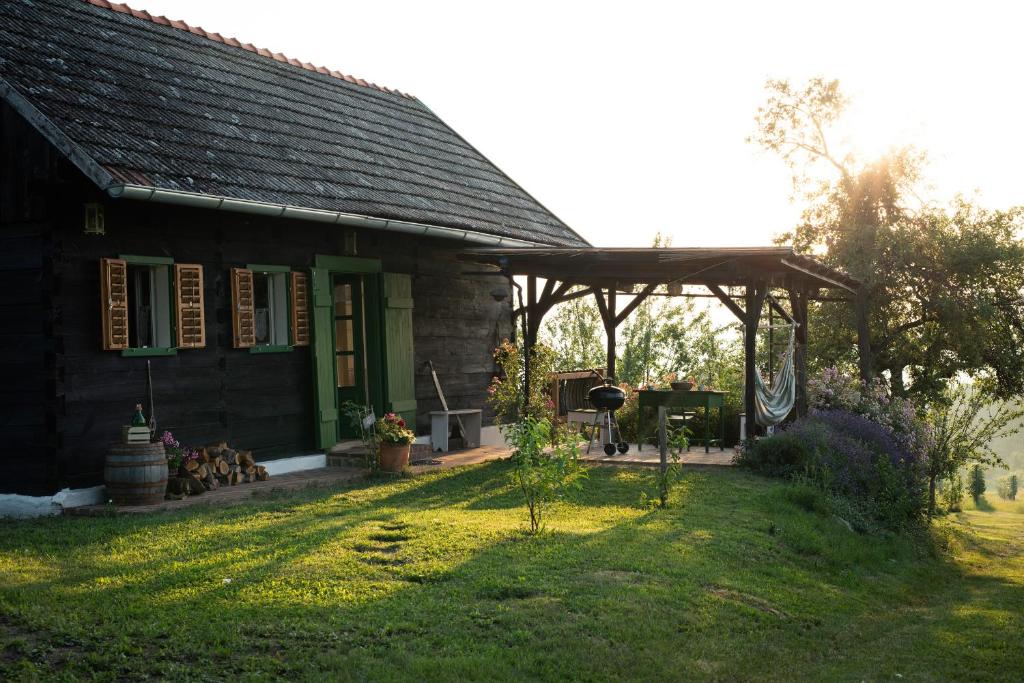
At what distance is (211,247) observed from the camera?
34.6ft

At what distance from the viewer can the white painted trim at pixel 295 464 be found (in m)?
11.2

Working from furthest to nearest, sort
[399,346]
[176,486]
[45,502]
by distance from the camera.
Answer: [399,346] → [176,486] → [45,502]

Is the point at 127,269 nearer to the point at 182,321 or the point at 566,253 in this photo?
the point at 182,321

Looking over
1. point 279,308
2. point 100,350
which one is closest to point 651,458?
point 279,308

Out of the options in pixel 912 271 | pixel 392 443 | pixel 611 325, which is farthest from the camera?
pixel 912 271

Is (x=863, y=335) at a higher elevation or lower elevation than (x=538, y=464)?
higher

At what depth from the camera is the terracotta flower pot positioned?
11328mm

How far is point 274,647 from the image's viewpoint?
546cm

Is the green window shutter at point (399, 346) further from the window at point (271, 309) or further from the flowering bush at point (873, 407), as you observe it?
the flowering bush at point (873, 407)

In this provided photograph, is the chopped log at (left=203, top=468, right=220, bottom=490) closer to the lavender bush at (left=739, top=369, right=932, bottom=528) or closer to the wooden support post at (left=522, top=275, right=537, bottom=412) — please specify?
the wooden support post at (left=522, top=275, right=537, bottom=412)

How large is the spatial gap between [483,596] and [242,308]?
541 centimetres

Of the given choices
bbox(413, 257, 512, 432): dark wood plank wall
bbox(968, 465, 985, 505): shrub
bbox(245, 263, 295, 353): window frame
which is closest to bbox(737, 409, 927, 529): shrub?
bbox(413, 257, 512, 432): dark wood plank wall

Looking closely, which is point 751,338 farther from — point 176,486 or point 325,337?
point 176,486

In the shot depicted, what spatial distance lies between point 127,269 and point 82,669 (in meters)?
5.54
